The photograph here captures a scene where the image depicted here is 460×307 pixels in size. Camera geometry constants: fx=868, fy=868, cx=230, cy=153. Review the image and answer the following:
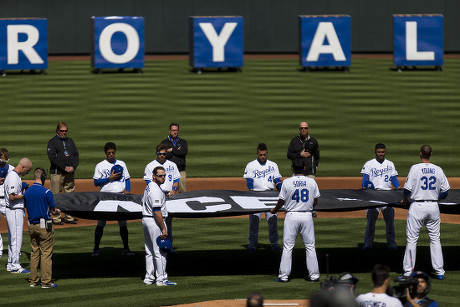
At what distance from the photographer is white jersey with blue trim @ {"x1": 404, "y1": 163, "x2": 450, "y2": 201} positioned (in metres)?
12.5

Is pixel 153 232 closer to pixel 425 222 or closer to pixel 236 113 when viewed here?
pixel 425 222

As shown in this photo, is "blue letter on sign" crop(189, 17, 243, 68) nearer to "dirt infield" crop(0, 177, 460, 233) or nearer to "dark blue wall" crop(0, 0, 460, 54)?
"dark blue wall" crop(0, 0, 460, 54)

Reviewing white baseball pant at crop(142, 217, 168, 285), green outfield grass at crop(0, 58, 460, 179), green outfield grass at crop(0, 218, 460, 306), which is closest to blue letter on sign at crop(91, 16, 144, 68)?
green outfield grass at crop(0, 58, 460, 179)

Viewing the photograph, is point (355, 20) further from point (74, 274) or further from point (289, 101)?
point (74, 274)

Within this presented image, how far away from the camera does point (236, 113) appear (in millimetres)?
29422

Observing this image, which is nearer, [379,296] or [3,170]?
[379,296]

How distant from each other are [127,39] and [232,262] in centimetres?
2102

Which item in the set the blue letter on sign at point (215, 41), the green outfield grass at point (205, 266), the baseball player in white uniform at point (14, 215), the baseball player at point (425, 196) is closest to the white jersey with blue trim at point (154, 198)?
the green outfield grass at point (205, 266)

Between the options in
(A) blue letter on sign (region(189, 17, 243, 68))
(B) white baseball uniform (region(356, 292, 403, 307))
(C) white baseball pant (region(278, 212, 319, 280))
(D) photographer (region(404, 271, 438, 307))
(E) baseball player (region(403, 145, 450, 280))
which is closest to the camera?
(B) white baseball uniform (region(356, 292, 403, 307))

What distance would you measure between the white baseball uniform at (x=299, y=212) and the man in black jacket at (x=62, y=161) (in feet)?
19.9

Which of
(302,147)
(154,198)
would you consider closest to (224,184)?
(302,147)

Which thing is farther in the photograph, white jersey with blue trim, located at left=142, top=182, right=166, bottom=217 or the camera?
white jersey with blue trim, located at left=142, top=182, right=166, bottom=217

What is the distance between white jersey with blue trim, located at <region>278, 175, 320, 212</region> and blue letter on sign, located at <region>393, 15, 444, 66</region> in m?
23.5

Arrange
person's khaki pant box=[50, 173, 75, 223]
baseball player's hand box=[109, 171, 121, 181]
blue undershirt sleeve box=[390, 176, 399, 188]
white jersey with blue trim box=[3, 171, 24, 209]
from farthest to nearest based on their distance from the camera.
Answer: person's khaki pant box=[50, 173, 75, 223] → blue undershirt sleeve box=[390, 176, 399, 188] → baseball player's hand box=[109, 171, 121, 181] → white jersey with blue trim box=[3, 171, 24, 209]
